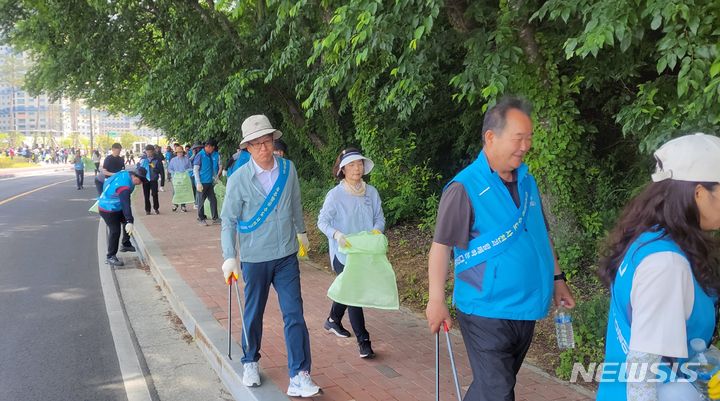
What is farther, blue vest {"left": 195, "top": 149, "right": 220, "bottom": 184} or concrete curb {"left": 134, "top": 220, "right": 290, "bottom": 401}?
blue vest {"left": 195, "top": 149, "right": 220, "bottom": 184}

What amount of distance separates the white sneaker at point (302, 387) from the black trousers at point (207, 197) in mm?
9112

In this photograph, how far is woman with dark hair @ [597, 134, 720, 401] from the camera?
1.68 m

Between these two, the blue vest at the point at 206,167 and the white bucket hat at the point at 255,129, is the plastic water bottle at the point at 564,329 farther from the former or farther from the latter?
the blue vest at the point at 206,167

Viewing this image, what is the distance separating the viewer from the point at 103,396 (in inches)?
170

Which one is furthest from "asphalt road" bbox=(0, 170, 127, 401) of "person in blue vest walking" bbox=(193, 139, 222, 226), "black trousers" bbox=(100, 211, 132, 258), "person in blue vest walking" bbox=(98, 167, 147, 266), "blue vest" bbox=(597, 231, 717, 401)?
"blue vest" bbox=(597, 231, 717, 401)

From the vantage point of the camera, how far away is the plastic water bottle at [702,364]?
177 centimetres

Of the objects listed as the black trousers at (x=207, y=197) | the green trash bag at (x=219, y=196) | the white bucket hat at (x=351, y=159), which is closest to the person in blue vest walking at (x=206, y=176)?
the black trousers at (x=207, y=197)

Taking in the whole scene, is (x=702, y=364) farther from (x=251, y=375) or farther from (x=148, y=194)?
(x=148, y=194)

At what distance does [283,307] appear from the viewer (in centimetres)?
397

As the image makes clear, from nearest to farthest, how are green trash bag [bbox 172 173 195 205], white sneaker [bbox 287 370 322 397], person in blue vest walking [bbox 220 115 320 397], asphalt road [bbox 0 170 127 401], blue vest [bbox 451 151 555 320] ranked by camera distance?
blue vest [bbox 451 151 555 320]
white sneaker [bbox 287 370 322 397]
person in blue vest walking [bbox 220 115 320 397]
asphalt road [bbox 0 170 127 401]
green trash bag [bbox 172 173 195 205]

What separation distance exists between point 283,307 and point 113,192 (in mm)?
5897

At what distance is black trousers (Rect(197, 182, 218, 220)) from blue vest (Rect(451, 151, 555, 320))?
1047 centimetres

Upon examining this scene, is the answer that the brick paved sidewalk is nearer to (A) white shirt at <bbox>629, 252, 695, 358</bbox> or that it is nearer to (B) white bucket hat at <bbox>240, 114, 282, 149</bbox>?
(B) white bucket hat at <bbox>240, 114, 282, 149</bbox>

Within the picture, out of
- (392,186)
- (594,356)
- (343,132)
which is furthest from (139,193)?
(594,356)
